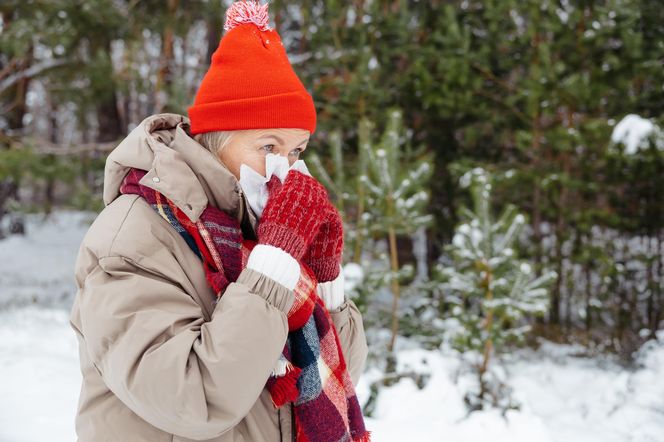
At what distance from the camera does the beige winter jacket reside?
3.88 ft

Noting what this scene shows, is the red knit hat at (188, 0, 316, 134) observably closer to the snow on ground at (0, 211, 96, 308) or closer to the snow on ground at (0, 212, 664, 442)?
the snow on ground at (0, 212, 664, 442)

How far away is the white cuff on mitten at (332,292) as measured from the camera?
1703mm

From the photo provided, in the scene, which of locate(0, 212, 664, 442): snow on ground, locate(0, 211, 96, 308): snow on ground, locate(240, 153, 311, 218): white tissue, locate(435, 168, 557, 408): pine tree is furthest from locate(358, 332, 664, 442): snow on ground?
locate(0, 211, 96, 308): snow on ground

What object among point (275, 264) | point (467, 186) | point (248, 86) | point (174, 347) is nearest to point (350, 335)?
point (275, 264)

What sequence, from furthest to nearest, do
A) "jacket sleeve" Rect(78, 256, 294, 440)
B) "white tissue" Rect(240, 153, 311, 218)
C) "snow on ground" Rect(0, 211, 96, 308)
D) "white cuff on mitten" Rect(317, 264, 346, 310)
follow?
"snow on ground" Rect(0, 211, 96, 308) < "white cuff on mitten" Rect(317, 264, 346, 310) < "white tissue" Rect(240, 153, 311, 218) < "jacket sleeve" Rect(78, 256, 294, 440)

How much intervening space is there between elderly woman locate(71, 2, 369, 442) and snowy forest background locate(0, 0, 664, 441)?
275 centimetres

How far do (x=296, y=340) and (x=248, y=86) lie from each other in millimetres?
730

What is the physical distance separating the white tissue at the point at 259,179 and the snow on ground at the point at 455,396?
9.30 feet

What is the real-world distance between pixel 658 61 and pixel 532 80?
3.95 ft

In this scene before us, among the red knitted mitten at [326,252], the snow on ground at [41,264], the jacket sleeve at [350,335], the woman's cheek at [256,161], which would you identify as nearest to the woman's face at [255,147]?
the woman's cheek at [256,161]

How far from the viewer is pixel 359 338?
1835 millimetres

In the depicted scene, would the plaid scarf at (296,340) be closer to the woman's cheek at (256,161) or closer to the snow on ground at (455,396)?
the woman's cheek at (256,161)

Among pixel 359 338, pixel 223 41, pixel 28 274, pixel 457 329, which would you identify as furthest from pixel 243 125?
pixel 28 274

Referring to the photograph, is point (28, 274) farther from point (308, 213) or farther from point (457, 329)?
point (308, 213)
